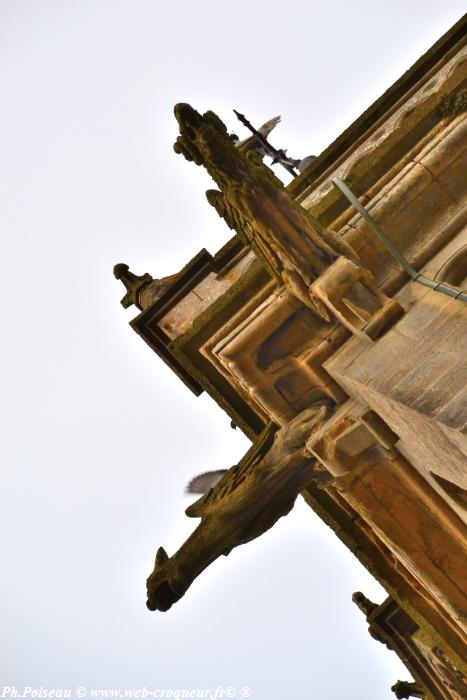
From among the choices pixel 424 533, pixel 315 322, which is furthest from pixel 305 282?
pixel 424 533

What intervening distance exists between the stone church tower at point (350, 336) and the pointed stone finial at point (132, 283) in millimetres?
3394

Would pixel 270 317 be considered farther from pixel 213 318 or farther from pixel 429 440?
pixel 429 440

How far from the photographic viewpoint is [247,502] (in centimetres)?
628

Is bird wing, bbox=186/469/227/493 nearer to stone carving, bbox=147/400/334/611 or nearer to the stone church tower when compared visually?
the stone church tower

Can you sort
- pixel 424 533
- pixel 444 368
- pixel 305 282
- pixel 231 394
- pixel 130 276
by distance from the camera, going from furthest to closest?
pixel 130 276 < pixel 231 394 < pixel 424 533 < pixel 305 282 < pixel 444 368

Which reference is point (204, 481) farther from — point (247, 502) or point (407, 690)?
point (407, 690)

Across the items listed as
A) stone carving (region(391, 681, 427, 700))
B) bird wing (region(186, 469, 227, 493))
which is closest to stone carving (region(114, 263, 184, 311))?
bird wing (region(186, 469, 227, 493))

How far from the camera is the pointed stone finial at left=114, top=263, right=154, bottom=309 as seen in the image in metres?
10.6

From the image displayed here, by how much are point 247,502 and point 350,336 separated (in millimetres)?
1632

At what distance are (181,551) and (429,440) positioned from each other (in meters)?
2.69

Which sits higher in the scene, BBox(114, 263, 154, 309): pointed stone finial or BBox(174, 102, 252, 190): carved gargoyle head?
BBox(114, 263, 154, 309): pointed stone finial

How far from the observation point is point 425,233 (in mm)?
6145

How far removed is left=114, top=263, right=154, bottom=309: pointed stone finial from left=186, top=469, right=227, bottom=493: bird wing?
2.60 meters

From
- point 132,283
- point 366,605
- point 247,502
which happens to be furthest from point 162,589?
point 366,605
